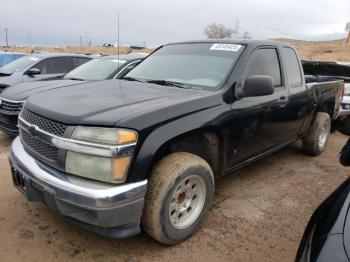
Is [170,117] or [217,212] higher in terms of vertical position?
[170,117]

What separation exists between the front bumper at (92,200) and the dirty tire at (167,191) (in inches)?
5.8

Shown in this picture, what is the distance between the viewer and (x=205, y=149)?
11.2ft

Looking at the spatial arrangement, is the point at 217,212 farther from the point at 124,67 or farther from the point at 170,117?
the point at 124,67

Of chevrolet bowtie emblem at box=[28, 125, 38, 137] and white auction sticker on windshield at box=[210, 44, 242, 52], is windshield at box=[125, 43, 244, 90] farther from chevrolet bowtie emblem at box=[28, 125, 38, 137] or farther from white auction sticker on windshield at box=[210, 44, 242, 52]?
chevrolet bowtie emblem at box=[28, 125, 38, 137]

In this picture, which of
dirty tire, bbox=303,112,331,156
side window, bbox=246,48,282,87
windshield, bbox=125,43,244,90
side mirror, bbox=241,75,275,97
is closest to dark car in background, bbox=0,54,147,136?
windshield, bbox=125,43,244,90

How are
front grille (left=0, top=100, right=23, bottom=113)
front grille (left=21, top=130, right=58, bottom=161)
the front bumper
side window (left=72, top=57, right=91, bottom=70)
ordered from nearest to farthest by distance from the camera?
the front bumper, front grille (left=21, top=130, right=58, bottom=161), front grille (left=0, top=100, right=23, bottom=113), side window (left=72, top=57, right=91, bottom=70)

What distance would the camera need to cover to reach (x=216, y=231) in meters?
3.36

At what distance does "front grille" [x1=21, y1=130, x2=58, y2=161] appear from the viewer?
9.10 ft

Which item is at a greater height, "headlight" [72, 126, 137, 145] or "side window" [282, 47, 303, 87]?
"side window" [282, 47, 303, 87]

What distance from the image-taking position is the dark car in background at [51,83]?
18.5 feet

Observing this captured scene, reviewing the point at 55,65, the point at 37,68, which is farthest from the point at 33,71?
the point at 55,65

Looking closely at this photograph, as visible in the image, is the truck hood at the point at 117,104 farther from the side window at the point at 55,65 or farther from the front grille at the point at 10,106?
the side window at the point at 55,65

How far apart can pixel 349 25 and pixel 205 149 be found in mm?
33466

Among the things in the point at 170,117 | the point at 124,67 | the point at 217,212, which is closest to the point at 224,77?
the point at 170,117
